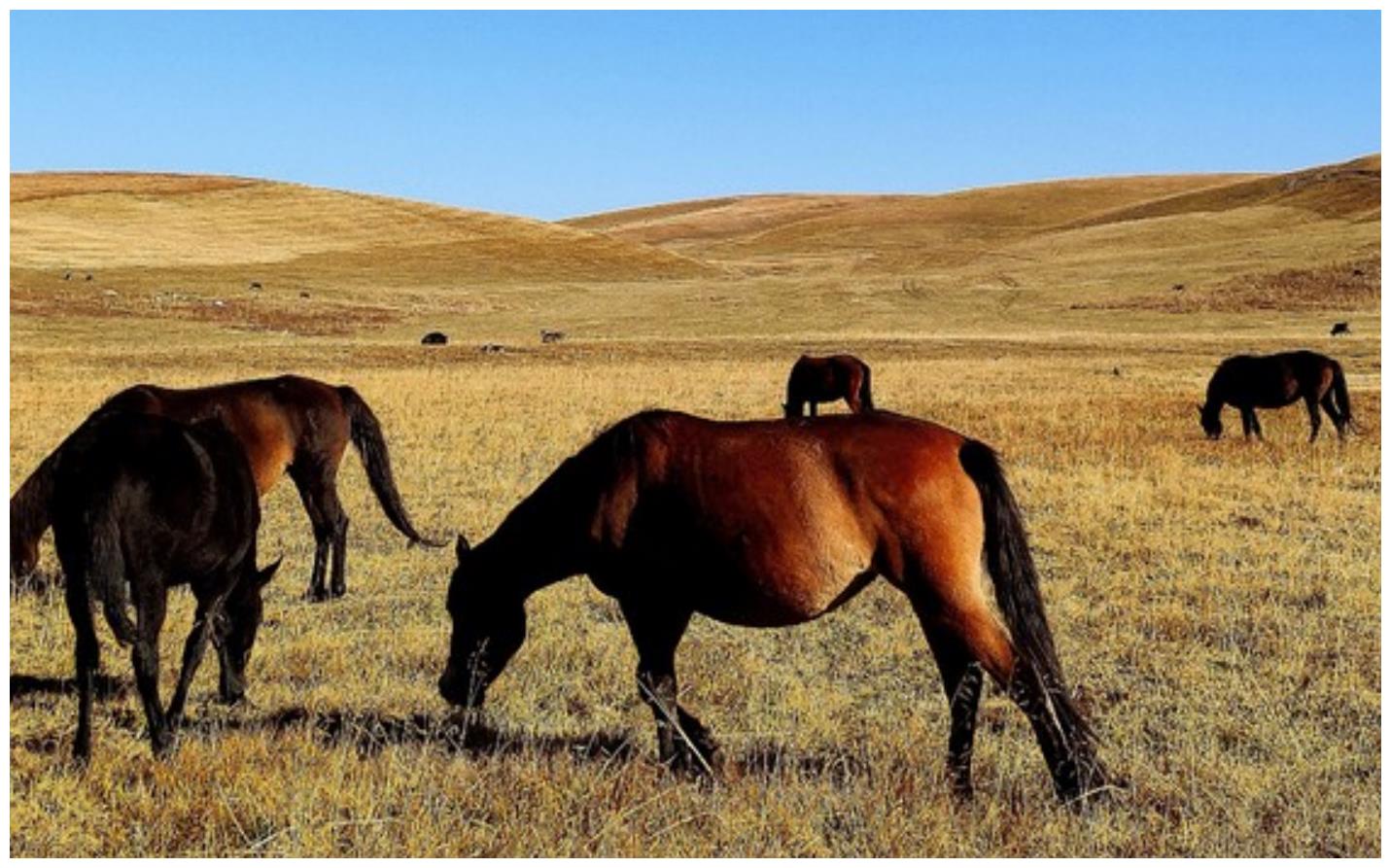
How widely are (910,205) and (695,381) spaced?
13901 centimetres

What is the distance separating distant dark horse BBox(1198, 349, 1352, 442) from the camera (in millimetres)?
18906

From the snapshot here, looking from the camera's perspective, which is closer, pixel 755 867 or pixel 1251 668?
pixel 755 867

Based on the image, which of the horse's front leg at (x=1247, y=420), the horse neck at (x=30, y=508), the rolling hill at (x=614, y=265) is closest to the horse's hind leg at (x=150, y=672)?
the horse neck at (x=30, y=508)

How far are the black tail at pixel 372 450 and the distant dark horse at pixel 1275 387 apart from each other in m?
12.9

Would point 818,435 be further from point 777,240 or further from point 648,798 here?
point 777,240

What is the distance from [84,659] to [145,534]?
583 mm

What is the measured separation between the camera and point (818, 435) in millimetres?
5539

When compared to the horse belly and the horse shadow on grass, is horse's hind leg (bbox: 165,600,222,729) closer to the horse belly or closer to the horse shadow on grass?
the horse shadow on grass

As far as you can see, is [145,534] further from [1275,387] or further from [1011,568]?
[1275,387]

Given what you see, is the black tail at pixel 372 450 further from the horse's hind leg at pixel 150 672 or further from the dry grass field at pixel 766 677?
the horse's hind leg at pixel 150 672

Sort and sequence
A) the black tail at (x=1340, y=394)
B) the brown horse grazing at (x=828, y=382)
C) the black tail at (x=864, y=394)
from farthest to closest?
the brown horse grazing at (x=828, y=382) < the black tail at (x=864, y=394) < the black tail at (x=1340, y=394)

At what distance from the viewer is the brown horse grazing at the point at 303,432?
9.36 m

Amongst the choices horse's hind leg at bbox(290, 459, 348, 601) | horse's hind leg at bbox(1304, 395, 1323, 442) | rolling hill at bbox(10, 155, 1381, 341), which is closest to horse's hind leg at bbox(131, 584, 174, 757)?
horse's hind leg at bbox(290, 459, 348, 601)

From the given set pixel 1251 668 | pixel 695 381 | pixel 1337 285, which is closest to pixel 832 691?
pixel 1251 668
